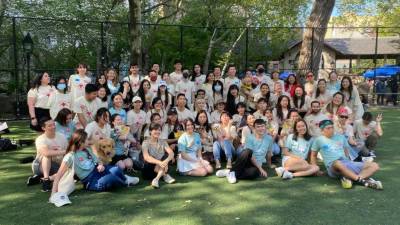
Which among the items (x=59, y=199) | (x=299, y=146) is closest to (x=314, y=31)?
(x=299, y=146)

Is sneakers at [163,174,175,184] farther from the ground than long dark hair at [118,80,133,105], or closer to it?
closer to it

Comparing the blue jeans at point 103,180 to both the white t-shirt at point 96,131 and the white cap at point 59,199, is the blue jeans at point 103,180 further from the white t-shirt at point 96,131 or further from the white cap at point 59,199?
the white t-shirt at point 96,131

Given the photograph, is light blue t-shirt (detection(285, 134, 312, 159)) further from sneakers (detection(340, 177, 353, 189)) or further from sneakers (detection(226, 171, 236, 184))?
sneakers (detection(226, 171, 236, 184))

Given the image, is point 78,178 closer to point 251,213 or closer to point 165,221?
point 165,221

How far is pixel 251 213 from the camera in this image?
15.0 ft

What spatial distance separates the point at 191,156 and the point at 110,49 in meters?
14.1

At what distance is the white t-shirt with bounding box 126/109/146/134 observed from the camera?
707cm

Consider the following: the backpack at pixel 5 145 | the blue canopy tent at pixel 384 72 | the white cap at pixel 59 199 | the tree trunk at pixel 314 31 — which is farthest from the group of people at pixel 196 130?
the blue canopy tent at pixel 384 72

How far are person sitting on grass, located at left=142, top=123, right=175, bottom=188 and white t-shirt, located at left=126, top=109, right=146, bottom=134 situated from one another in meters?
0.93

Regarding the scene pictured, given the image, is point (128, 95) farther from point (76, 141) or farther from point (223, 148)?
point (76, 141)

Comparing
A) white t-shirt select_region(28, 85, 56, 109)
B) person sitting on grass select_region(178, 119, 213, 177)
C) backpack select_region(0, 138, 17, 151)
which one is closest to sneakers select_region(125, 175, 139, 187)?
person sitting on grass select_region(178, 119, 213, 177)

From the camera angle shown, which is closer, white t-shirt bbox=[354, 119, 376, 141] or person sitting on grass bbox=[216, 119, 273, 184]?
person sitting on grass bbox=[216, 119, 273, 184]

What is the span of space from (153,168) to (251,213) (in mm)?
1908

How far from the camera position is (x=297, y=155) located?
634 cm
